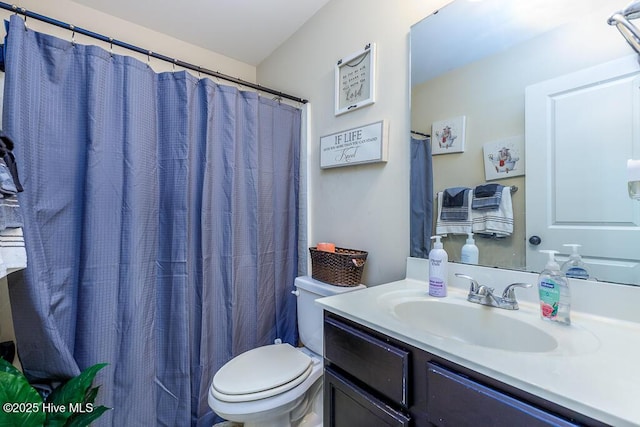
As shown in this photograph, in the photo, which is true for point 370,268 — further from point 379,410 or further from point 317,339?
point 379,410

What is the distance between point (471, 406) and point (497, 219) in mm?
663

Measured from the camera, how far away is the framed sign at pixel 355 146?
1.33 meters

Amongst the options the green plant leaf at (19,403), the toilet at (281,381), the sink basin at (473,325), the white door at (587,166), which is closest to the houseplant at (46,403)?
the green plant leaf at (19,403)

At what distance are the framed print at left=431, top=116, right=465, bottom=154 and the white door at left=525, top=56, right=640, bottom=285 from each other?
22 centimetres

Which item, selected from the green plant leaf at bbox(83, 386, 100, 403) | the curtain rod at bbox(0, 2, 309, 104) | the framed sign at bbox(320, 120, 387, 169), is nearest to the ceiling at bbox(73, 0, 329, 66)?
the curtain rod at bbox(0, 2, 309, 104)

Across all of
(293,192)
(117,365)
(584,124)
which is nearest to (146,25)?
(293,192)

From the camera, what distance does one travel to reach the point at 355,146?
1440mm

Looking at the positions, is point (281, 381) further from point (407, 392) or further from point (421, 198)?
point (421, 198)

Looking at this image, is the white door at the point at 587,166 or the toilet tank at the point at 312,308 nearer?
the white door at the point at 587,166

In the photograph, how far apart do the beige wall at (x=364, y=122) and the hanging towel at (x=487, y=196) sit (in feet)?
0.91

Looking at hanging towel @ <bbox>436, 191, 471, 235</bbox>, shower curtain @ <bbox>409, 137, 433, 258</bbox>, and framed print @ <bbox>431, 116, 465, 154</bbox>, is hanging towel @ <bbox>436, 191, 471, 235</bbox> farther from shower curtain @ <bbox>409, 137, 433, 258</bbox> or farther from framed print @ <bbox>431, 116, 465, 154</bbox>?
framed print @ <bbox>431, 116, 465, 154</bbox>

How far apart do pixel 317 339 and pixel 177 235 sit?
0.86 metres

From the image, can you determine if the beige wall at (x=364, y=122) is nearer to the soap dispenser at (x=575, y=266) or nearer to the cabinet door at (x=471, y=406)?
the soap dispenser at (x=575, y=266)

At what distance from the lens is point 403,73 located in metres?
1.26
